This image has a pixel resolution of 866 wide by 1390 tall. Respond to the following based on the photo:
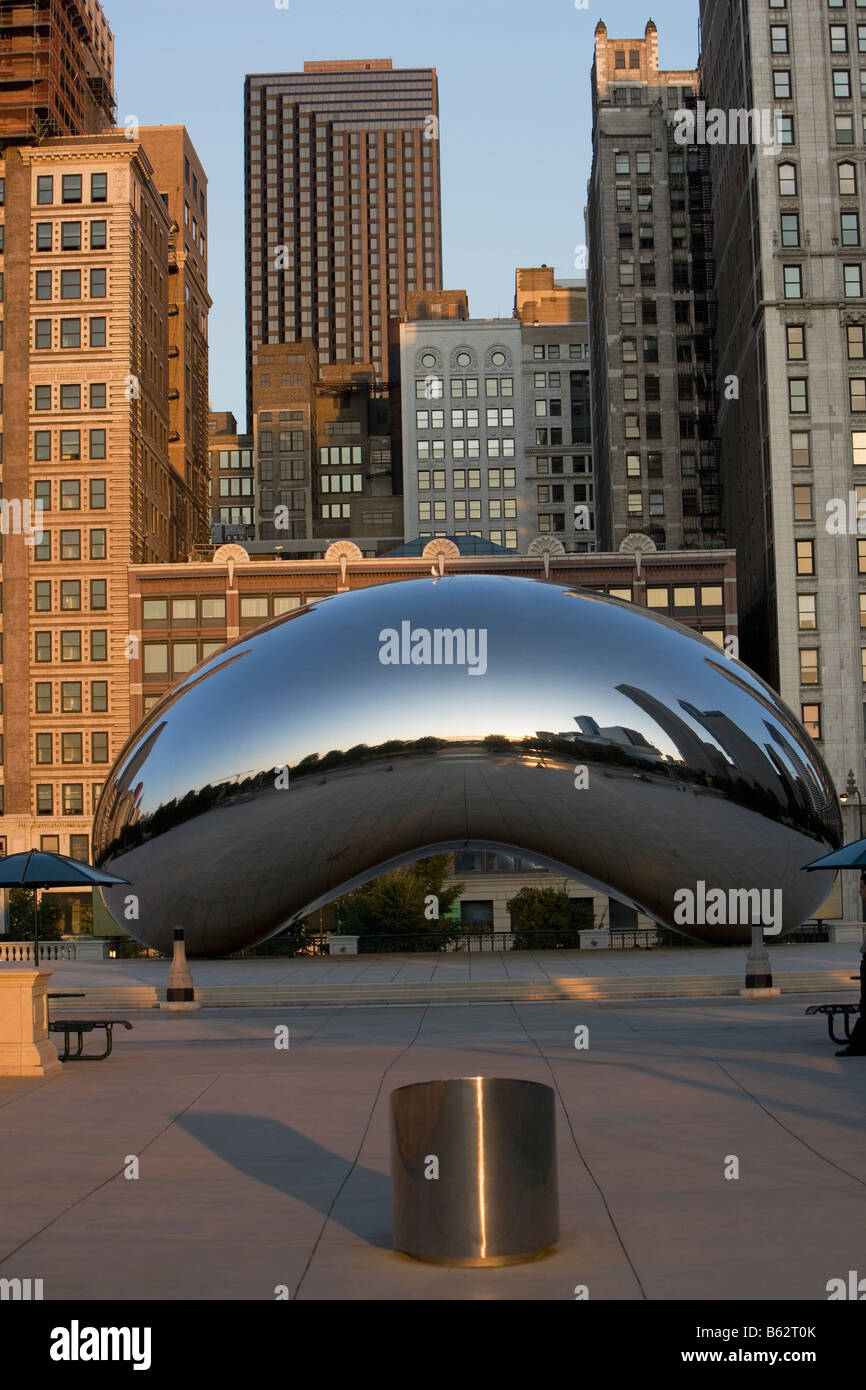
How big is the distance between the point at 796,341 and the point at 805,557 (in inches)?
470

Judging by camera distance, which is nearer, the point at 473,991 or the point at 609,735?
the point at 609,735

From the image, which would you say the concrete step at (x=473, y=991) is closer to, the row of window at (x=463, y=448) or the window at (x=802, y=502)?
the window at (x=802, y=502)

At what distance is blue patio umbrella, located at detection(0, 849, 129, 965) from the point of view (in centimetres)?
2164

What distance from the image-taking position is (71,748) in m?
86.4

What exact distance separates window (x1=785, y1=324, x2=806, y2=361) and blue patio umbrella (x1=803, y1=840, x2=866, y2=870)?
221ft

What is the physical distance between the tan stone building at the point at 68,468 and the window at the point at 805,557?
3677 centimetres

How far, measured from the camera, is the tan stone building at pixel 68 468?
8619 cm

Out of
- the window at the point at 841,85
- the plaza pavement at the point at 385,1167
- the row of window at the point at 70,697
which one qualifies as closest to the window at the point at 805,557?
the window at the point at 841,85

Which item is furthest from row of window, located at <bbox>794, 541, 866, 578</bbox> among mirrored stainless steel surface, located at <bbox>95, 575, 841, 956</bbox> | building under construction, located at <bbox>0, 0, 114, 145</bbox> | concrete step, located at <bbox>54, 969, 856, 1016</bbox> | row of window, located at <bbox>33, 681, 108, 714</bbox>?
concrete step, located at <bbox>54, 969, 856, 1016</bbox>

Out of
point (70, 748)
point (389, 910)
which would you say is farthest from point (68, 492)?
point (389, 910)

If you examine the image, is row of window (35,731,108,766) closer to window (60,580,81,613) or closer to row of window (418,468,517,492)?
window (60,580,81,613)

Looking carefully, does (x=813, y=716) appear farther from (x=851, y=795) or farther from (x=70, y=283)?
(x=70, y=283)
